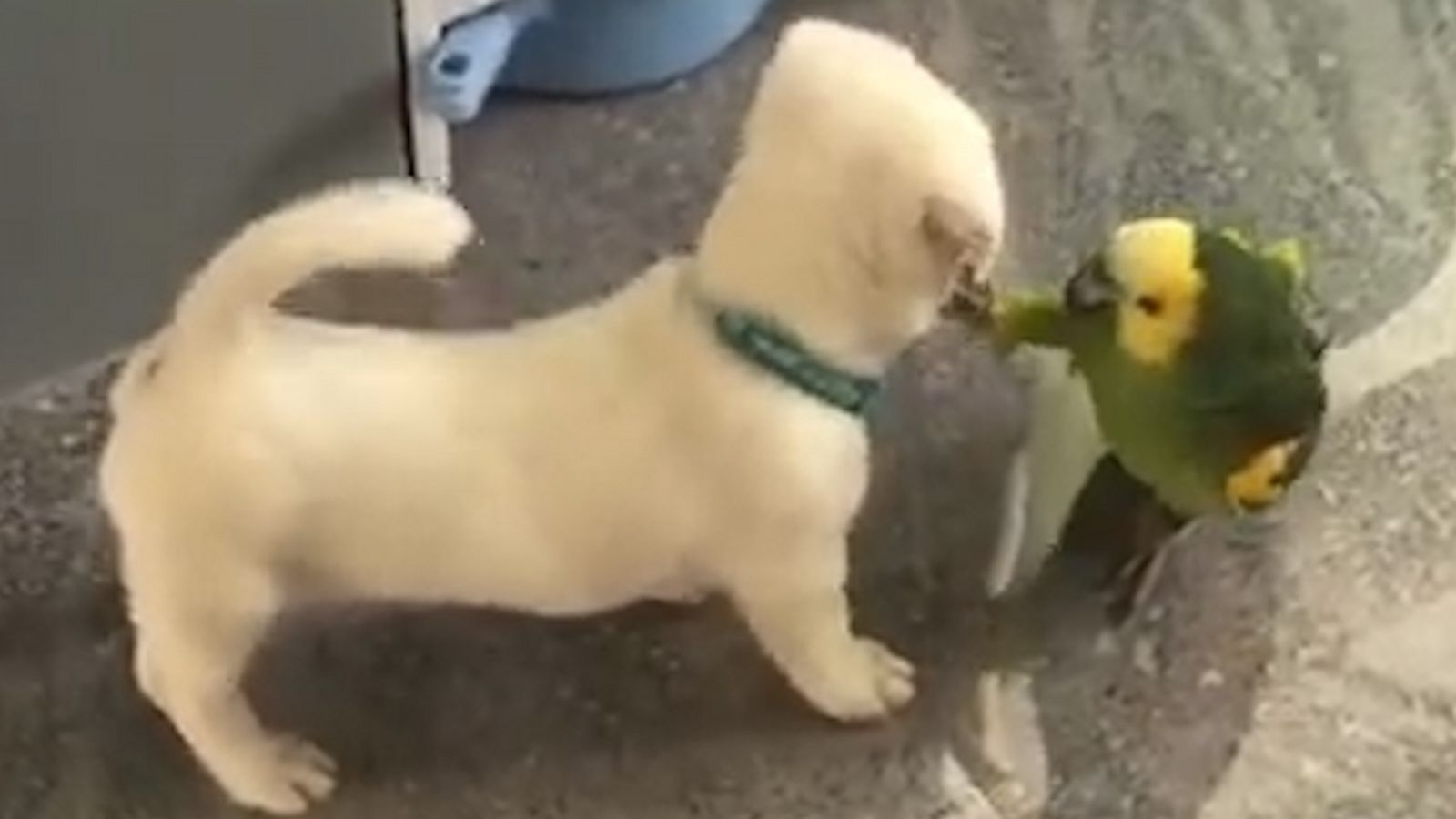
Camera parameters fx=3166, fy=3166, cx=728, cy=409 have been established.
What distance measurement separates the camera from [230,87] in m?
1.32

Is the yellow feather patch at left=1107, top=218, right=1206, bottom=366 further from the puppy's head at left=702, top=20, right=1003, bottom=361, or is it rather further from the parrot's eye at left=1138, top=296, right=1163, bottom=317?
the puppy's head at left=702, top=20, right=1003, bottom=361

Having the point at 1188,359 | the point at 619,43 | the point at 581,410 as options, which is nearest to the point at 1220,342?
the point at 1188,359

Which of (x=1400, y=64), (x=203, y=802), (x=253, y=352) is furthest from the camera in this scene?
(x=1400, y=64)

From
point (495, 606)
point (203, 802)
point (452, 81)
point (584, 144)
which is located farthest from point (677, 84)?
point (203, 802)

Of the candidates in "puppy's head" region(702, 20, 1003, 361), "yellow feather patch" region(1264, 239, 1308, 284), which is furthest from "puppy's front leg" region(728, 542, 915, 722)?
"yellow feather patch" region(1264, 239, 1308, 284)

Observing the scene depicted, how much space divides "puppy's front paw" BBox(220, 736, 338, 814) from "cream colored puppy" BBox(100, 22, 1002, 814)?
3 cm

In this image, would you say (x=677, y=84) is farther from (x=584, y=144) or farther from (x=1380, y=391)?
(x=1380, y=391)

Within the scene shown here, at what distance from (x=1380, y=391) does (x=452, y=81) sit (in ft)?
1.41

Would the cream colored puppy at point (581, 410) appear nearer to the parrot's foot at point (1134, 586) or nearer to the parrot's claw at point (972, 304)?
the parrot's claw at point (972, 304)

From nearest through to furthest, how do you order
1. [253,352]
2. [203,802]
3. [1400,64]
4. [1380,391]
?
[253,352] < [203,802] < [1380,391] < [1400,64]

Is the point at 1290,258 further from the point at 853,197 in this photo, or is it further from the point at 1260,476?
the point at 853,197

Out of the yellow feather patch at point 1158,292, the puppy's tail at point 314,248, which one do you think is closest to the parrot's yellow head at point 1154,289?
the yellow feather patch at point 1158,292

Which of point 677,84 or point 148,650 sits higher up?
point 677,84

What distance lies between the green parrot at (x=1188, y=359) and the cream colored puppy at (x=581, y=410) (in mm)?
100
